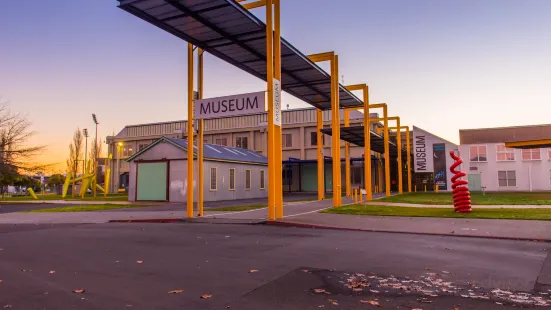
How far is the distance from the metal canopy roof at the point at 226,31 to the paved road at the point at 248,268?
654cm

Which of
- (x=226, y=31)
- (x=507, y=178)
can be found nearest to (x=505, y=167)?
(x=507, y=178)

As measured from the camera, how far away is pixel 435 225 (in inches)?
478

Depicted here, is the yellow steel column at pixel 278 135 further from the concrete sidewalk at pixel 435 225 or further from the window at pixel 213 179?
the window at pixel 213 179

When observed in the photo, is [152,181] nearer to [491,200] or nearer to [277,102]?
[277,102]

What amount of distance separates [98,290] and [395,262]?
4766 mm

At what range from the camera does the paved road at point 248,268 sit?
475 cm

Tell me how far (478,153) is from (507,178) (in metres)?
3.67

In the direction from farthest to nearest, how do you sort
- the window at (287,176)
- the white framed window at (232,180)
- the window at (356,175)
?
the window at (287,176)
the window at (356,175)
the white framed window at (232,180)

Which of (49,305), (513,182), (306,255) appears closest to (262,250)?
(306,255)

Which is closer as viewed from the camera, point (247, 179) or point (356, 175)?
point (247, 179)

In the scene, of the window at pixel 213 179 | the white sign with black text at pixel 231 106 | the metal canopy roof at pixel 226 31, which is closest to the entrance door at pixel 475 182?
the window at pixel 213 179

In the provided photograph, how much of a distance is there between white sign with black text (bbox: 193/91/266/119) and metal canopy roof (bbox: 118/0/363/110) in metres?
2.00

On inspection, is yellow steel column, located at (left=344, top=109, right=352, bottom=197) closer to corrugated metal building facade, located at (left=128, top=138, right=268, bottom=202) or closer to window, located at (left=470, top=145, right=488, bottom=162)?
corrugated metal building facade, located at (left=128, top=138, right=268, bottom=202)

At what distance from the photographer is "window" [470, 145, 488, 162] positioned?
41.4 m
